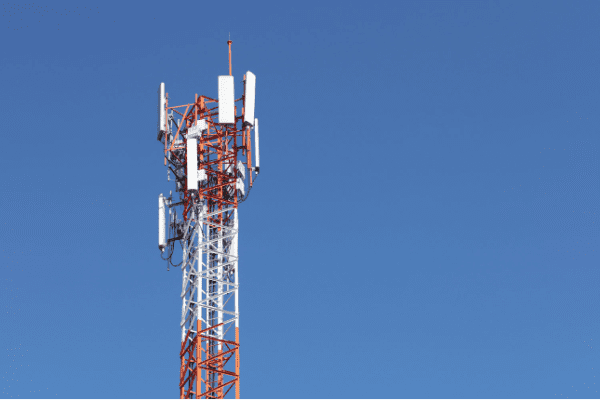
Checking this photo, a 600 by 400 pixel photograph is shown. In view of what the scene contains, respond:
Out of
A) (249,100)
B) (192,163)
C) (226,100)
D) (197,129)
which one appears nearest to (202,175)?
(192,163)

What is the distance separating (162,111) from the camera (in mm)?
122875

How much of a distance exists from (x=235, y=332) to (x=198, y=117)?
19867 mm

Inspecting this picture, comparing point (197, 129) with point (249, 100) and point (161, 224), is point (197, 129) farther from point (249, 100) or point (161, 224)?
point (161, 224)

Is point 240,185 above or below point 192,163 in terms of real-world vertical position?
below

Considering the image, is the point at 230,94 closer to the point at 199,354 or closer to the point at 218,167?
the point at 218,167

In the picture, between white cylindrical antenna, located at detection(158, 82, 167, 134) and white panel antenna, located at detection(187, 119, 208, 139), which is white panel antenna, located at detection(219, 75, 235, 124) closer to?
white panel antenna, located at detection(187, 119, 208, 139)

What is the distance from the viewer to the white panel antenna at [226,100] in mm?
120500

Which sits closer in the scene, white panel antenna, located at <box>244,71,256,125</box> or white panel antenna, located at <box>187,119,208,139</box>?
white panel antenna, located at <box>244,71,256,125</box>

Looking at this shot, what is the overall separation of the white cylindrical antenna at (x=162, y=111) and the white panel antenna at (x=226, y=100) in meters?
5.50

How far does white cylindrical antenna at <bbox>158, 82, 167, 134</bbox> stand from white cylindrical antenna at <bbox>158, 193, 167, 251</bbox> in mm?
5947


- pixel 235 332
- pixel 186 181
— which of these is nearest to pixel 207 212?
pixel 186 181

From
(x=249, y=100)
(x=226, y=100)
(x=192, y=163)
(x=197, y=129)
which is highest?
(x=249, y=100)

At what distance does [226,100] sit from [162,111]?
617 cm

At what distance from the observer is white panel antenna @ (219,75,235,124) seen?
120 meters
